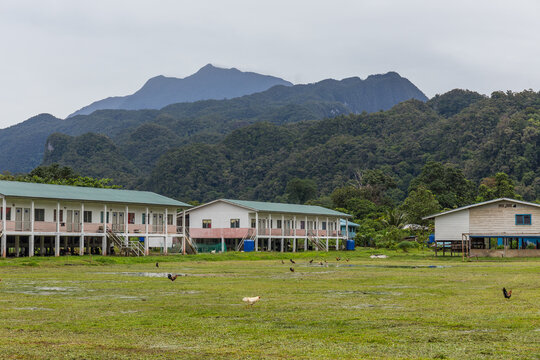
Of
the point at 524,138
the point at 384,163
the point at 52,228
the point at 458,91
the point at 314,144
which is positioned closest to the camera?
the point at 52,228

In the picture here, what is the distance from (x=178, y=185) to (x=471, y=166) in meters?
60.5

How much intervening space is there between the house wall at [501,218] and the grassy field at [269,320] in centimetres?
3454

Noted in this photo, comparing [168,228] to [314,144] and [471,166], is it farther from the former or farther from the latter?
[314,144]

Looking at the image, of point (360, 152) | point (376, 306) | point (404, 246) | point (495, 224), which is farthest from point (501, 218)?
point (360, 152)

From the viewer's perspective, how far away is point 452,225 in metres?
62.6

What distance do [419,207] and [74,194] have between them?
4561 centimetres

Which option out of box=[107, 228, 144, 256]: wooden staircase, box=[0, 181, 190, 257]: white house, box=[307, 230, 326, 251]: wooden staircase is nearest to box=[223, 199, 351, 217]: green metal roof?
box=[307, 230, 326, 251]: wooden staircase

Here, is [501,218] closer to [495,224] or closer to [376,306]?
[495,224]

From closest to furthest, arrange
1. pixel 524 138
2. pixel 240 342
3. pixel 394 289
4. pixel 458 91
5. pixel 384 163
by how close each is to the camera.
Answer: pixel 240 342, pixel 394 289, pixel 524 138, pixel 384 163, pixel 458 91

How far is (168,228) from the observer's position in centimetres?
6016

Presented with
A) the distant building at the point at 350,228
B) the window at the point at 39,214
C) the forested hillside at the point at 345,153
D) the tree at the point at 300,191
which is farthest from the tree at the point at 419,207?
the window at the point at 39,214

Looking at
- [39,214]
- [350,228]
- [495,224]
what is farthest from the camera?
[350,228]

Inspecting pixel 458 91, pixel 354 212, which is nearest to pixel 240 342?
pixel 354 212

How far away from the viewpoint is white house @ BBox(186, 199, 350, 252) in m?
68.4
